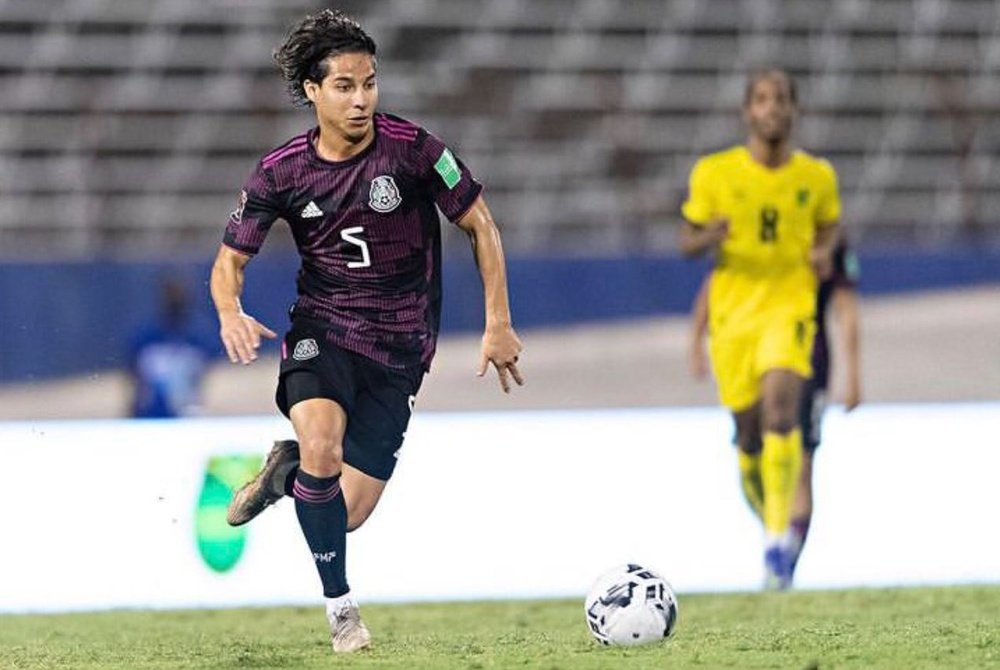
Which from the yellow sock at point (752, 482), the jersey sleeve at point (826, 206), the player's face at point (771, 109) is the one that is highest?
the player's face at point (771, 109)

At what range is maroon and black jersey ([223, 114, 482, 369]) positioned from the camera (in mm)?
5562

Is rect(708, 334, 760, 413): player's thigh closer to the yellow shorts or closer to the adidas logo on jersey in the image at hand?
the yellow shorts

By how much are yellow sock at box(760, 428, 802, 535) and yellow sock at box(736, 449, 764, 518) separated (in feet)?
0.39

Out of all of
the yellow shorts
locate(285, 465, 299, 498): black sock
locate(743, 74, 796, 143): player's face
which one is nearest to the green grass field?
locate(285, 465, 299, 498): black sock

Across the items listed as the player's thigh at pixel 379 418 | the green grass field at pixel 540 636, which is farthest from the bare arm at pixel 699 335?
the player's thigh at pixel 379 418

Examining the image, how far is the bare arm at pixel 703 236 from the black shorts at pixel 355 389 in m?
2.19

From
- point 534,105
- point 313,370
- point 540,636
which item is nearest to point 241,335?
point 313,370

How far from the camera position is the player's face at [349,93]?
5.43 metres

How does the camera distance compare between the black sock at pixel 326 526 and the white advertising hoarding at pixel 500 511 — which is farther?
the white advertising hoarding at pixel 500 511

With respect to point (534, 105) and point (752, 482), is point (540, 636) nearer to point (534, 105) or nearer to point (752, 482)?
point (752, 482)

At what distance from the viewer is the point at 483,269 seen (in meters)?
5.52

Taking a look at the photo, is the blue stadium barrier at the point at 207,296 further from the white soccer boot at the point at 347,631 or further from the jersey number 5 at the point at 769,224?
the white soccer boot at the point at 347,631

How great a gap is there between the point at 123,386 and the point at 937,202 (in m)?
6.18

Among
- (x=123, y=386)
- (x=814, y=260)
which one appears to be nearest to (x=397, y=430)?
(x=814, y=260)
